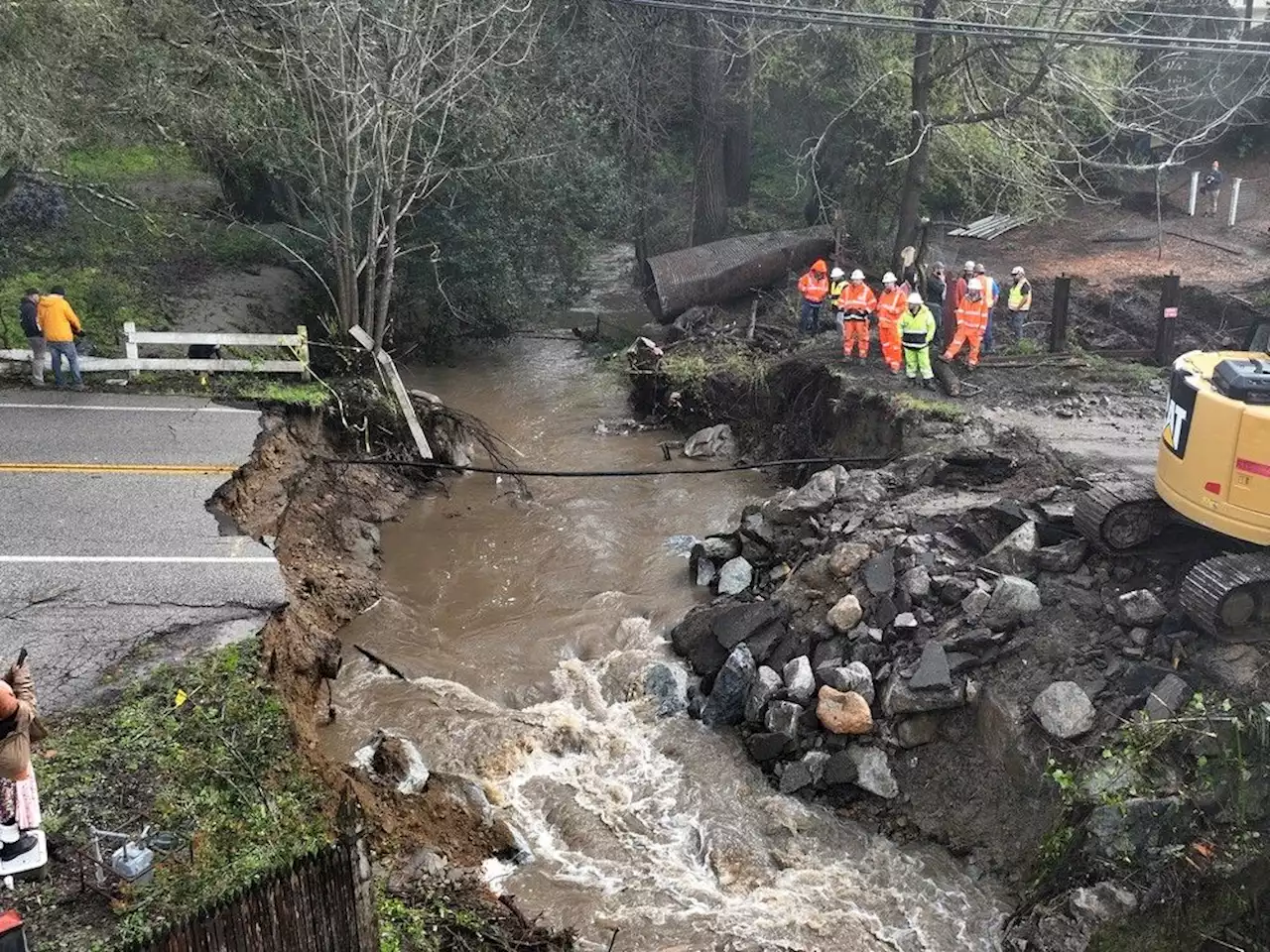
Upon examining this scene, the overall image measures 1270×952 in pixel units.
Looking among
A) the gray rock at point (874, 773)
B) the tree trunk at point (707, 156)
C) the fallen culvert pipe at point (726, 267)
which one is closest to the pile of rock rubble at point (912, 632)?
the gray rock at point (874, 773)

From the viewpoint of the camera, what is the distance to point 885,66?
59.4ft

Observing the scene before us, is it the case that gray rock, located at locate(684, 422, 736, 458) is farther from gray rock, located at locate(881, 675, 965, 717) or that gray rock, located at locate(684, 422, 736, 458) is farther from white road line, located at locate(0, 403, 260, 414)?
gray rock, located at locate(881, 675, 965, 717)

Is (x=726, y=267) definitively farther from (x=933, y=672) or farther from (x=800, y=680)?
(x=933, y=672)

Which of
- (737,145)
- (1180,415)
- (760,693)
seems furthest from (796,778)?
(737,145)

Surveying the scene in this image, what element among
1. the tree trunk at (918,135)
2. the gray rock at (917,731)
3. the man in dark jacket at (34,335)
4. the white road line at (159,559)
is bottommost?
the gray rock at (917,731)

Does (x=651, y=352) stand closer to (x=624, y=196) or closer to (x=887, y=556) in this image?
(x=624, y=196)

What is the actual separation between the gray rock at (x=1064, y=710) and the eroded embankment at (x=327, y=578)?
13.4ft

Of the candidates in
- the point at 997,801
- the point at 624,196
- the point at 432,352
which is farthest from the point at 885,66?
the point at 997,801

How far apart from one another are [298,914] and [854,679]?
522cm

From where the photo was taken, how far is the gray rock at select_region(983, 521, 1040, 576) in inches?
361

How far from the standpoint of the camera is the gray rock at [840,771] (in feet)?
27.6

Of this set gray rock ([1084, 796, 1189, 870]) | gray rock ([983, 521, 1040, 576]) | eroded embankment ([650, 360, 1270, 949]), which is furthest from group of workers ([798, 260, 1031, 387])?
gray rock ([1084, 796, 1189, 870])

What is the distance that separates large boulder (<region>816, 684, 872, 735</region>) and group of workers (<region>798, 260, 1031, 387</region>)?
6592mm

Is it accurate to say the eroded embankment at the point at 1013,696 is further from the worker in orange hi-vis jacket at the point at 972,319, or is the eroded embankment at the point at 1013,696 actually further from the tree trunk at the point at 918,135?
the tree trunk at the point at 918,135
